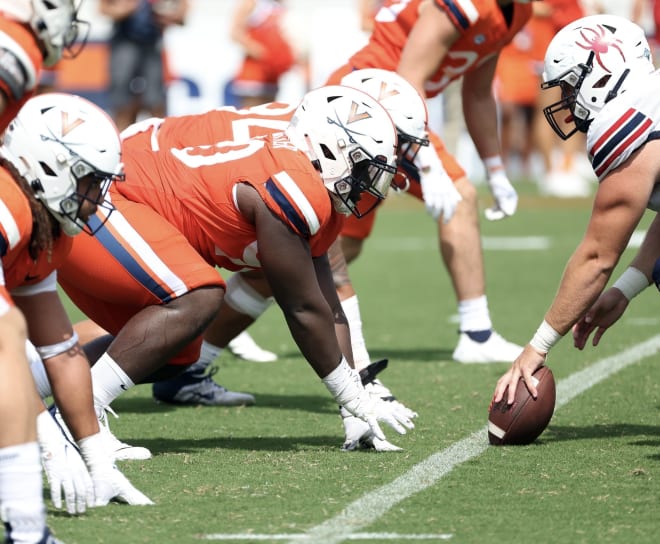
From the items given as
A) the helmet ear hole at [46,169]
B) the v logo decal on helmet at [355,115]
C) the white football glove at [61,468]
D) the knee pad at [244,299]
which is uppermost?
the helmet ear hole at [46,169]

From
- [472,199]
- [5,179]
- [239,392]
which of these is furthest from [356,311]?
[5,179]

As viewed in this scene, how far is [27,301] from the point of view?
3.61 meters

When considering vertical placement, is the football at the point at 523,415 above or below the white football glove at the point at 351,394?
below

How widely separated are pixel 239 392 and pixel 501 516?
2.41 m

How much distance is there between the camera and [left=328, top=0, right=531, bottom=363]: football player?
5949 mm

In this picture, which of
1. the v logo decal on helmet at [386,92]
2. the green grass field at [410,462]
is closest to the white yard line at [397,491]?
the green grass field at [410,462]

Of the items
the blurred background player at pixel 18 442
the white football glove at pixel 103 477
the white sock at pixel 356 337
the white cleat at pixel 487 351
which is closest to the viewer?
the blurred background player at pixel 18 442

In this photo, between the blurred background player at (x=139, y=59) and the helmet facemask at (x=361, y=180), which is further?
the blurred background player at (x=139, y=59)

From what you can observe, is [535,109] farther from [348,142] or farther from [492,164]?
[348,142]

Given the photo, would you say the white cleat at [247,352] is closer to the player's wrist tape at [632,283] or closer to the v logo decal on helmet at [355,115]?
the player's wrist tape at [632,283]

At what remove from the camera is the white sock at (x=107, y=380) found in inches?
169

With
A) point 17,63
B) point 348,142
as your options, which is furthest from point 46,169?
point 348,142

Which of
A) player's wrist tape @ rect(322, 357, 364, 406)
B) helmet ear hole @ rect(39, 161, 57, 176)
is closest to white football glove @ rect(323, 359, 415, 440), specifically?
player's wrist tape @ rect(322, 357, 364, 406)

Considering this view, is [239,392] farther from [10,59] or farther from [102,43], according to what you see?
[102,43]
